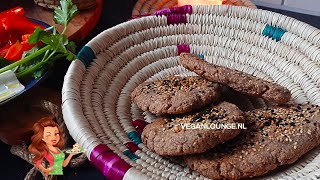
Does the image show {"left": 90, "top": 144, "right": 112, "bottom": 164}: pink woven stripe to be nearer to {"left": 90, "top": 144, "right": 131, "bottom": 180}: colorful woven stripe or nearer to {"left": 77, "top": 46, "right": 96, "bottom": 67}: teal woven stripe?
{"left": 90, "top": 144, "right": 131, "bottom": 180}: colorful woven stripe

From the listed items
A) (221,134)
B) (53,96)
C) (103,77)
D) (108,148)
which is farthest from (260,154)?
(53,96)

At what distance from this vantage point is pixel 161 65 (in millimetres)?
1042

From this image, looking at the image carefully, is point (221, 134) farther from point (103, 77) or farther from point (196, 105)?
point (103, 77)

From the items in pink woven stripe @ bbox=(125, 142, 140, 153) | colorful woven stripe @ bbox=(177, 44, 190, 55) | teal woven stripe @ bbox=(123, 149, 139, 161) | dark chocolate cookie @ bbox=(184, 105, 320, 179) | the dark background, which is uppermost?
colorful woven stripe @ bbox=(177, 44, 190, 55)

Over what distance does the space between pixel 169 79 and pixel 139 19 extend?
8.7 inches

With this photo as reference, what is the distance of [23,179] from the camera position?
82 cm

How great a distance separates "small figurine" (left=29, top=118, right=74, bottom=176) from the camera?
2.58 ft

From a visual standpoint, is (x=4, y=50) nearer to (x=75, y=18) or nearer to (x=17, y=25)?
(x=17, y=25)

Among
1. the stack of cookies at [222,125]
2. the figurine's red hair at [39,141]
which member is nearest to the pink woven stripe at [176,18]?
the stack of cookies at [222,125]

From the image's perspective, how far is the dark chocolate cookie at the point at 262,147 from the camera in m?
0.72

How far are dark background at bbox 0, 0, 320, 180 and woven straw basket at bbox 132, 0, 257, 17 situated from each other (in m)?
0.08

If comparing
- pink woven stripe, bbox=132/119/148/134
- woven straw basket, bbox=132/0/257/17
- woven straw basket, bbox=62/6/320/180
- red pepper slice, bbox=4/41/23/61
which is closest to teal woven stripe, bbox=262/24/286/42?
woven straw basket, bbox=62/6/320/180

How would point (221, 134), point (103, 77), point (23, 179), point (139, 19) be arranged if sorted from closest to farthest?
point (221, 134)
point (23, 179)
point (103, 77)
point (139, 19)

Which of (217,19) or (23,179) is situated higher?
(217,19)
